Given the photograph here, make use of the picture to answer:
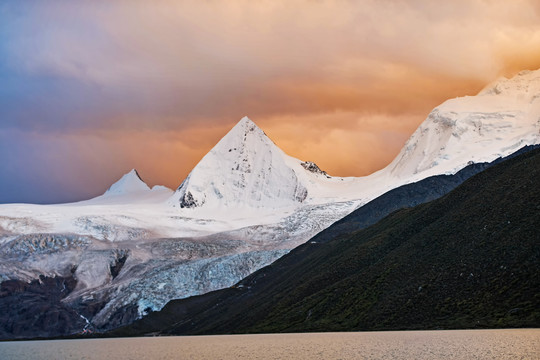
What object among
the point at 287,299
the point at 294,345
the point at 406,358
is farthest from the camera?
the point at 287,299

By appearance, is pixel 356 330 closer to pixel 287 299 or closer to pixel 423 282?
pixel 423 282

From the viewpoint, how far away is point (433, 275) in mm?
122250

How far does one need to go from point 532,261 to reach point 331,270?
68178 mm

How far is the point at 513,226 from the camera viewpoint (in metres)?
118

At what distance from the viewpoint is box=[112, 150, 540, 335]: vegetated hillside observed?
105 meters

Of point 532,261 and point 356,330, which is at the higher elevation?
A: point 532,261

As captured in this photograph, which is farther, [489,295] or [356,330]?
[356,330]

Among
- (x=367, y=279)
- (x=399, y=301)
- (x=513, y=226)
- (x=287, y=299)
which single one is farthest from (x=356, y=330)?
(x=287, y=299)

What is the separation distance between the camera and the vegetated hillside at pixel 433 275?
105 metres

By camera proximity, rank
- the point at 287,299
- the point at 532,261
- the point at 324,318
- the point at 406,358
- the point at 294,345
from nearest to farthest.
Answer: the point at 406,358, the point at 294,345, the point at 532,261, the point at 324,318, the point at 287,299

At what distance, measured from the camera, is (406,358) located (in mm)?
64125

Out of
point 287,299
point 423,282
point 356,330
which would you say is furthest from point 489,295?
point 287,299

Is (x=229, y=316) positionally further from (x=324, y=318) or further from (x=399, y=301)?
(x=399, y=301)

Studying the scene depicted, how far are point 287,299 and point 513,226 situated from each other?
5947 cm
